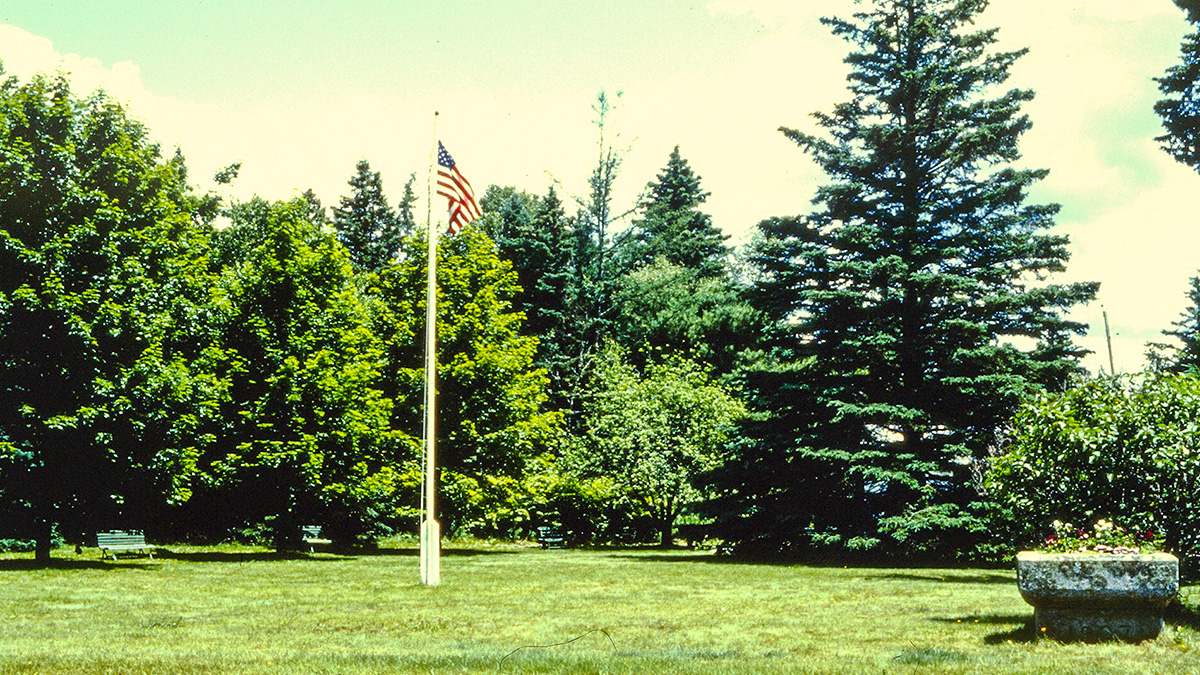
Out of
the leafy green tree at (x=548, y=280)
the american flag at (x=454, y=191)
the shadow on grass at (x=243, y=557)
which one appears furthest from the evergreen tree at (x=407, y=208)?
the american flag at (x=454, y=191)

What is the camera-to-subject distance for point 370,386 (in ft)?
108

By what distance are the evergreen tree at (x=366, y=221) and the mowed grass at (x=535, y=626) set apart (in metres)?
46.4

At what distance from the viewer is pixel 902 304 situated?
28.5m

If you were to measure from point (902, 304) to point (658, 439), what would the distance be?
1302cm

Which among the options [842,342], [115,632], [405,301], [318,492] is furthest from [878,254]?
[115,632]

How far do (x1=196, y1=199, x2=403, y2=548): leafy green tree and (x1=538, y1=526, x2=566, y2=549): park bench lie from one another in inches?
409

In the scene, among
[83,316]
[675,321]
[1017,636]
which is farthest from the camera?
[675,321]

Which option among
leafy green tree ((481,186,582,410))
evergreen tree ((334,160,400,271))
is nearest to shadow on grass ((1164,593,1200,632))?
leafy green tree ((481,186,582,410))

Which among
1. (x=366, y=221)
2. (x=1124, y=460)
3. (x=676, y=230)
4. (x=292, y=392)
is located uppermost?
(x=366, y=221)

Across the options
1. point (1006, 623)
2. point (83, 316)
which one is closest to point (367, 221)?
point (83, 316)

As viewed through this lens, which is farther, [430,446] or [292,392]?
[292,392]

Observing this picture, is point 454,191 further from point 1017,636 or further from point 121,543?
point 121,543

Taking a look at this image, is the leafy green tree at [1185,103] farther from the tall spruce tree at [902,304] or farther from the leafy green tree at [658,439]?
the leafy green tree at [658,439]

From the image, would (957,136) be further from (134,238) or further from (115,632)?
(115,632)
